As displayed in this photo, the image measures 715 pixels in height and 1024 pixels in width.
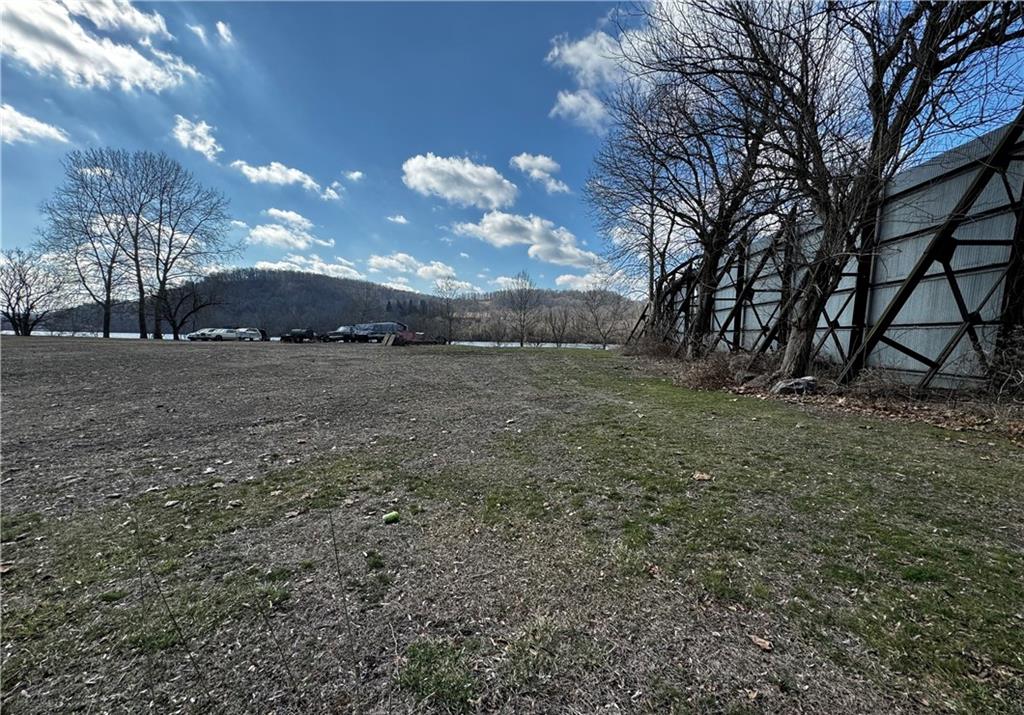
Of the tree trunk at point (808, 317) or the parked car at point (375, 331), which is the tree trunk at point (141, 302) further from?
the tree trunk at point (808, 317)

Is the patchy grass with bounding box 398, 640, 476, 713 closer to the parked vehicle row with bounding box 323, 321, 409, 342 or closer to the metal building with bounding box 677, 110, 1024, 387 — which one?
the metal building with bounding box 677, 110, 1024, 387

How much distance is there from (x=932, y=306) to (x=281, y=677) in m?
12.0

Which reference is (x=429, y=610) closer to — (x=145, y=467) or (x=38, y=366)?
(x=145, y=467)

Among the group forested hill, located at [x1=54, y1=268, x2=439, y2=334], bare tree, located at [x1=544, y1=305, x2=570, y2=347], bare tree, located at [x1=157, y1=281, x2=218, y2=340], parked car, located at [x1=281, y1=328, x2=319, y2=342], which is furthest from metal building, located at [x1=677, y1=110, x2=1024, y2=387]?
forested hill, located at [x1=54, y1=268, x2=439, y2=334]

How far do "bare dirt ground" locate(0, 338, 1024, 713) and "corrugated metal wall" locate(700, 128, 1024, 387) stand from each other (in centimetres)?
418

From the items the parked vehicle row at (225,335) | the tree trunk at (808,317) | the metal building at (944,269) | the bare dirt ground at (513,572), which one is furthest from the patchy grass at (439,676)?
the parked vehicle row at (225,335)

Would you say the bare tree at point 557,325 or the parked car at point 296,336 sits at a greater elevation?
the bare tree at point 557,325

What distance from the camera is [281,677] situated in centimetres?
164

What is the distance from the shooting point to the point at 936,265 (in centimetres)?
827

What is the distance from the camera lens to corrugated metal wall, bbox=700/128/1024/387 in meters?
7.14

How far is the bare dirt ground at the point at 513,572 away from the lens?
5.26 ft

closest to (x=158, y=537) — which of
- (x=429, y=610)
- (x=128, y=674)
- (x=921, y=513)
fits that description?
(x=128, y=674)

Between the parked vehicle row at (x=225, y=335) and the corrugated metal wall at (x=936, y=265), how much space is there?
44.2 metres

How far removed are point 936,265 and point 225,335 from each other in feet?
155
